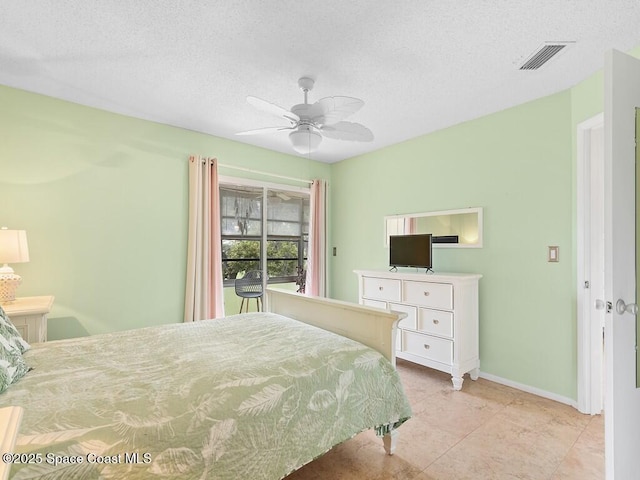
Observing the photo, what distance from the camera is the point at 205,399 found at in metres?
1.31

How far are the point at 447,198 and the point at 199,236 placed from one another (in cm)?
284

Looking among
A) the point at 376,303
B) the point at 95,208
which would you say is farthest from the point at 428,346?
the point at 95,208

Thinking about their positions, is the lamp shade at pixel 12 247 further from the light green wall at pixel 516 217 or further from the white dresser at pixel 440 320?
the light green wall at pixel 516 217

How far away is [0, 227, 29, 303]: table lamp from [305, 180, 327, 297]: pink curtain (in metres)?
3.17

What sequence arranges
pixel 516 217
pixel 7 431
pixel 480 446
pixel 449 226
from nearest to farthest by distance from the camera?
pixel 7 431, pixel 480 446, pixel 516 217, pixel 449 226

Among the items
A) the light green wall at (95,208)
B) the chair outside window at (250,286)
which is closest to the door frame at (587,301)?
the chair outside window at (250,286)

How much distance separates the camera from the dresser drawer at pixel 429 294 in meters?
3.01

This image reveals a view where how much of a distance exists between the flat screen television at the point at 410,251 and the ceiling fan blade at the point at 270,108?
201cm

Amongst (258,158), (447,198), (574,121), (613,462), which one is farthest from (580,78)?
(258,158)

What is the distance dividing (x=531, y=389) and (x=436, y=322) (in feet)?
3.17

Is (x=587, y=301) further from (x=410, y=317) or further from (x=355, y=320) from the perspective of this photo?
(x=355, y=320)

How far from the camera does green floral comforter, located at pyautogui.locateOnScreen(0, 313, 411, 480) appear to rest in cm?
107

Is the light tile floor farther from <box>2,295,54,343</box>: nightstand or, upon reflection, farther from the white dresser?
<box>2,295,54,343</box>: nightstand

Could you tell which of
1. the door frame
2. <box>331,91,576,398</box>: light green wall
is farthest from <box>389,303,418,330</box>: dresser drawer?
the door frame
